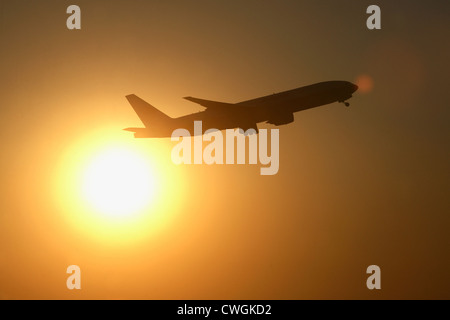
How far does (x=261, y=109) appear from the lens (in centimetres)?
6438

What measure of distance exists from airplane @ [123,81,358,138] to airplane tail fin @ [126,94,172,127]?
340 cm

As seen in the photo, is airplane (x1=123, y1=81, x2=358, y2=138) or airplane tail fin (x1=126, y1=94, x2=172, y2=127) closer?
airplane (x1=123, y1=81, x2=358, y2=138)

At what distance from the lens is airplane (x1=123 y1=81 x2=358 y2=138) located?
64.4 meters

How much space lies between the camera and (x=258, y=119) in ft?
212

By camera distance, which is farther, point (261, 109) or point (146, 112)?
point (146, 112)

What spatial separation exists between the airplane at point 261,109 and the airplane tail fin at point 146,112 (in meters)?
3.40

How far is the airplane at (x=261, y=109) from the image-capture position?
64.4 metres

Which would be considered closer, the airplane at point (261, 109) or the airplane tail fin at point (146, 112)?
the airplane at point (261, 109)

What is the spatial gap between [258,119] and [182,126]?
9.92m

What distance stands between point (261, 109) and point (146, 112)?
18.3 metres
